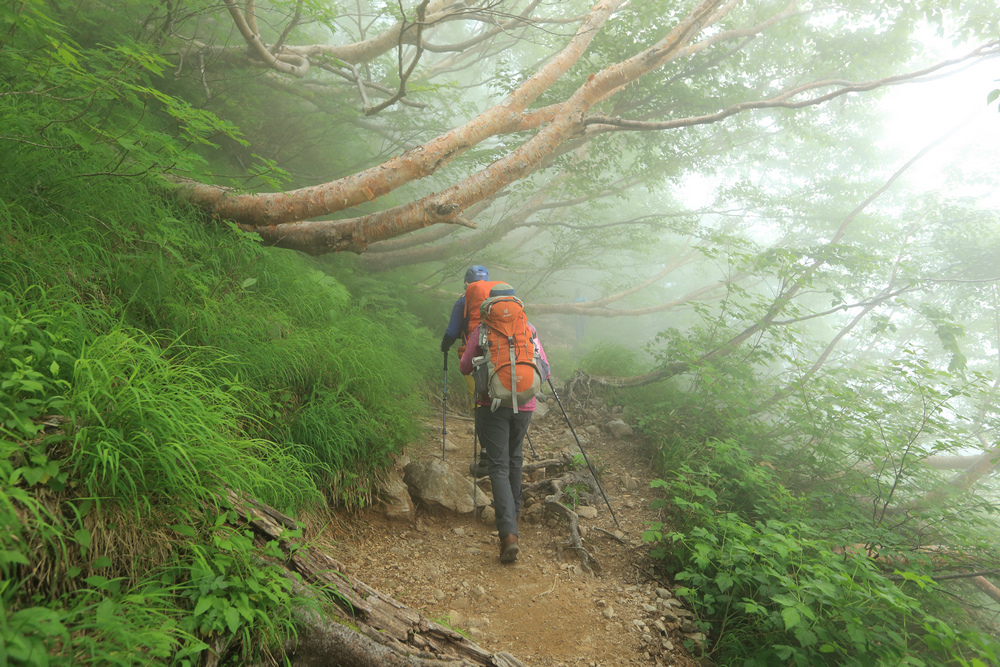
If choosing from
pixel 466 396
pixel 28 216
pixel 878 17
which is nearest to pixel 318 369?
pixel 28 216

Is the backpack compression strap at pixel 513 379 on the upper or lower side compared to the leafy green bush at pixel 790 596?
upper

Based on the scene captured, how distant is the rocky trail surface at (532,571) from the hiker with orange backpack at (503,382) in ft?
1.26

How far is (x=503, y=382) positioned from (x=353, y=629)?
2150 mm

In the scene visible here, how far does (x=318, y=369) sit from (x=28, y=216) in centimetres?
215

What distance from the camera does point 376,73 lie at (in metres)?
9.98

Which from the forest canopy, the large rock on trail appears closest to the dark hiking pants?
the large rock on trail

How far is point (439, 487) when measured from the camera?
4.38 m

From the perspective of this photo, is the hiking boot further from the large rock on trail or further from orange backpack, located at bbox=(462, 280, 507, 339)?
orange backpack, located at bbox=(462, 280, 507, 339)

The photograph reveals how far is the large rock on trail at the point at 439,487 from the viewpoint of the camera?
4.30 meters

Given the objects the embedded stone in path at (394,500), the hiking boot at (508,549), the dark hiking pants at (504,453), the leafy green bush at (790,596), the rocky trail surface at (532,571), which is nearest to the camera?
the leafy green bush at (790,596)

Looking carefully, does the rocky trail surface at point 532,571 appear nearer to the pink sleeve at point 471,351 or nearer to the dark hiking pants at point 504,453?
the dark hiking pants at point 504,453

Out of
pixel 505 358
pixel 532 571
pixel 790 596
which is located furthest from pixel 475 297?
pixel 790 596

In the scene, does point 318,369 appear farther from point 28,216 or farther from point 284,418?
point 28,216

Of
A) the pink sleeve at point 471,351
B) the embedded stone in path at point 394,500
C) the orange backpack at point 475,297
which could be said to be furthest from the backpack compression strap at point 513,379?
the embedded stone in path at point 394,500
